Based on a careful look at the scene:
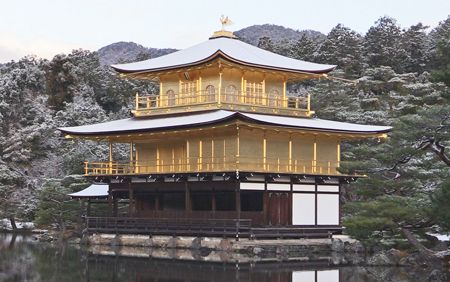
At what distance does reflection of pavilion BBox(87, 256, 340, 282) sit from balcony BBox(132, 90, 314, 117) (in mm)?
10078

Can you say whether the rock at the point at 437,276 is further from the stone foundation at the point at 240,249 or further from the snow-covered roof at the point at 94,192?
the snow-covered roof at the point at 94,192

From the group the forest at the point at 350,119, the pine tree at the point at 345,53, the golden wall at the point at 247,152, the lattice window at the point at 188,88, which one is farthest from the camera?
the pine tree at the point at 345,53

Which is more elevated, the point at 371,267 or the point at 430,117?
the point at 430,117

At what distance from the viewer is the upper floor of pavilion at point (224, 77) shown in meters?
38.9

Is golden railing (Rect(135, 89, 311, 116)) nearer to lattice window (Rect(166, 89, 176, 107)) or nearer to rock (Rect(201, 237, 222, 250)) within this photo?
lattice window (Rect(166, 89, 176, 107))

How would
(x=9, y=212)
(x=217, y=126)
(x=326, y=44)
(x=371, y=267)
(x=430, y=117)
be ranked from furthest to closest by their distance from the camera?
(x=326, y=44), (x=9, y=212), (x=217, y=126), (x=371, y=267), (x=430, y=117)

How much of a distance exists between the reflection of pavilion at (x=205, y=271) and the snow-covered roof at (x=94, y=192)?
11.4m

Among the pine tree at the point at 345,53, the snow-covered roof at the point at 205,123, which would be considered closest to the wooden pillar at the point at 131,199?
the snow-covered roof at the point at 205,123

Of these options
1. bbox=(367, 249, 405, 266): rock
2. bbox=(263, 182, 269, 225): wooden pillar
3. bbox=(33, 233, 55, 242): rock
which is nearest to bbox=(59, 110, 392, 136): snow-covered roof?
bbox=(263, 182, 269, 225): wooden pillar

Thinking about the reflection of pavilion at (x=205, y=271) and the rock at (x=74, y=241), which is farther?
the rock at (x=74, y=241)

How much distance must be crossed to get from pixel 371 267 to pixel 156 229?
12.3 m

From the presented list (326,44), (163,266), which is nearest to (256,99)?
(163,266)

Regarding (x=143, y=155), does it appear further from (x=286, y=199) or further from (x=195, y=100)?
(x=286, y=199)

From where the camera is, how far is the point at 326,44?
67938mm
